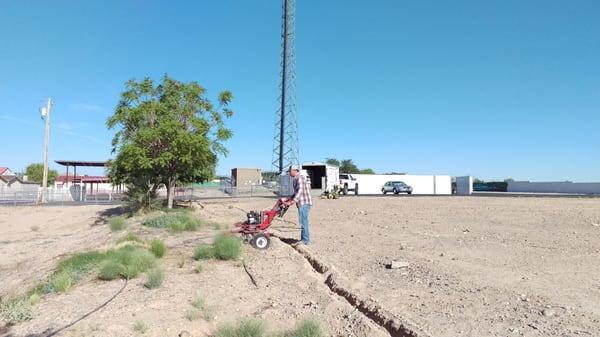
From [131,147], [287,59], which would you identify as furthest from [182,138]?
Answer: [287,59]

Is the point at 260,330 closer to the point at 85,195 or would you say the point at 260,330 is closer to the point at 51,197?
the point at 51,197

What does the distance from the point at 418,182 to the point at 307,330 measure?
68084mm

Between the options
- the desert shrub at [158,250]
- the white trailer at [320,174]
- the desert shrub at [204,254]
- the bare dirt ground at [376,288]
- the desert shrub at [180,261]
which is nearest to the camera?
the bare dirt ground at [376,288]

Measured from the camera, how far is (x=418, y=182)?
7206 cm

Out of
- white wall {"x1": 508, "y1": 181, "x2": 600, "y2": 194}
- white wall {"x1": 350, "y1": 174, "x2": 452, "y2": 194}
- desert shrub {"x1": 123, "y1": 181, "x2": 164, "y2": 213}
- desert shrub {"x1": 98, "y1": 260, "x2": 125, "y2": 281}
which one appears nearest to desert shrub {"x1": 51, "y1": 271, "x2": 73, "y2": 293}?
desert shrub {"x1": 98, "y1": 260, "x2": 125, "y2": 281}

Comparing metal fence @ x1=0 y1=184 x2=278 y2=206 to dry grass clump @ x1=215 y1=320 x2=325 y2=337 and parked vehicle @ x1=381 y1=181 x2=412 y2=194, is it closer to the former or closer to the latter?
parked vehicle @ x1=381 y1=181 x2=412 y2=194

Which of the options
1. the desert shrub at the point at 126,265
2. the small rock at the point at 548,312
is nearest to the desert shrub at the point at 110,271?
the desert shrub at the point at 126,265

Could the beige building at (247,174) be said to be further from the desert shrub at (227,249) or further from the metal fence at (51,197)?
the desert shrub at (227,249)

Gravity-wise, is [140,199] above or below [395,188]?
below

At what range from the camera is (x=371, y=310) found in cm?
665

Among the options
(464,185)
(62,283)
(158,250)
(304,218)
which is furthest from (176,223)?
(464,185)

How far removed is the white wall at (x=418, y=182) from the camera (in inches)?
2665

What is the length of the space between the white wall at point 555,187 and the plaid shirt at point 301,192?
55065 millimetres

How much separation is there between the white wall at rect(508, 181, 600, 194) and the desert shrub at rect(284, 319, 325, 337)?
60.3 meters
